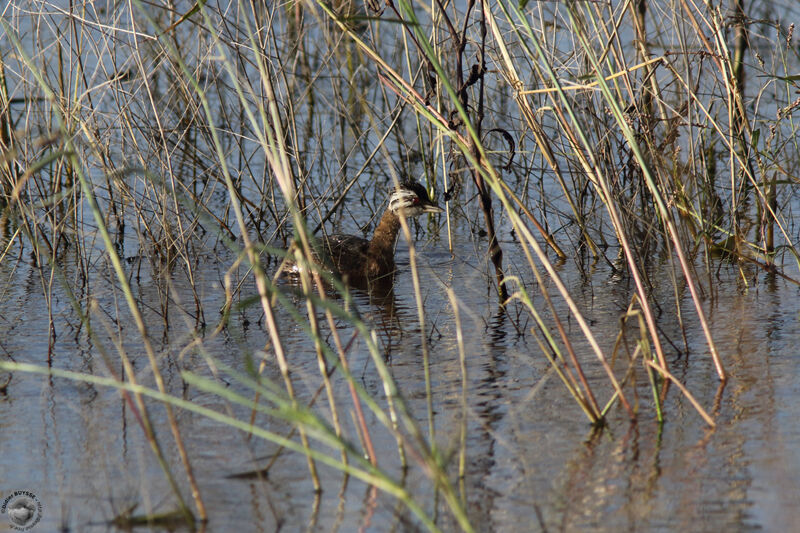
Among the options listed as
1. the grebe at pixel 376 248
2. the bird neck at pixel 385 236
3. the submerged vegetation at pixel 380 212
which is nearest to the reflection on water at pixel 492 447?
the submerged vegetation at pixel 380 212

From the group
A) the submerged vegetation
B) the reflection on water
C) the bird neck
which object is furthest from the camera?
the bird neck

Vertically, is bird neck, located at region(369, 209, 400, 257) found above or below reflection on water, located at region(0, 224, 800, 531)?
above

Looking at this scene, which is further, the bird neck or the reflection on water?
the bird neck

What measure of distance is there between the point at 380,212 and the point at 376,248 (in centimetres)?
133

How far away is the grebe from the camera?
25.4 feet

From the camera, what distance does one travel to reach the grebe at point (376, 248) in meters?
7.73

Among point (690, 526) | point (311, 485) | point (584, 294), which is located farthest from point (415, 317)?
point (690, 526)

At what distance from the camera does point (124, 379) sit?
4664 millimetres

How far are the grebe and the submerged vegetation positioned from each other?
0.44 metres

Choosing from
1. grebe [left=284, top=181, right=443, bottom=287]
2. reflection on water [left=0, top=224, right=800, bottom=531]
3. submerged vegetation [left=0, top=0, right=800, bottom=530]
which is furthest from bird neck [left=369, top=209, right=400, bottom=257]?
reflection on water [left=0, top=224, right=800, bottom=531]

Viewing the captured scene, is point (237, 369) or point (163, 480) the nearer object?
point (163, 480)

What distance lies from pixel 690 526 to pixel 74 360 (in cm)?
314

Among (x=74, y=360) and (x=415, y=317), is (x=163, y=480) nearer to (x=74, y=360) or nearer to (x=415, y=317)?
(x=74, y=360)

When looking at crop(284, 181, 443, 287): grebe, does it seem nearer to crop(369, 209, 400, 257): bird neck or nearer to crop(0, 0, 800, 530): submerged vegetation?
crop(369, 209, 400, 257): bird neck
